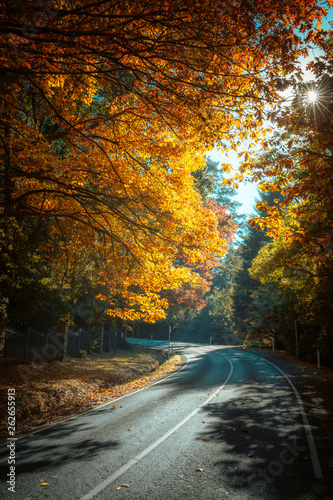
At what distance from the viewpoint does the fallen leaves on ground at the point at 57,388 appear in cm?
861

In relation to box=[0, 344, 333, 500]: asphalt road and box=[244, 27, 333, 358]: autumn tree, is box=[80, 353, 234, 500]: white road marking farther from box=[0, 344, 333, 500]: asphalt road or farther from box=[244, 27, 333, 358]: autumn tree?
box=[244, 27, 333, 358]: autumn tree

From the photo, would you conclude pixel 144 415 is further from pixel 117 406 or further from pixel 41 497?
pixel 41 497

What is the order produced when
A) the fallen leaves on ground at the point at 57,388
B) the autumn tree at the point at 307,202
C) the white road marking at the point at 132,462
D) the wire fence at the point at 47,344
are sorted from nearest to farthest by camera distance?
the white road marking at the point at 132,462 → the autumn tree at the point at 307,202 → the fallen leaves on ground at the point at 57,388 → the wire fence at the point at 47,344

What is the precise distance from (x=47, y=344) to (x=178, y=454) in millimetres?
11657

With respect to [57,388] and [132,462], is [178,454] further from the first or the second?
[57,388]

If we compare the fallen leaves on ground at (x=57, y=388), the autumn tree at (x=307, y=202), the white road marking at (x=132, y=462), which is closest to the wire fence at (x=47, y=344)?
the fallen leaves on ground at (x=57, y=388)

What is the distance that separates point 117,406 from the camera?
373 inches

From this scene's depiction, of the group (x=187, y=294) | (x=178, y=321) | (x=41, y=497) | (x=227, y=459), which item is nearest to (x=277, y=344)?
(x=187, y=294)

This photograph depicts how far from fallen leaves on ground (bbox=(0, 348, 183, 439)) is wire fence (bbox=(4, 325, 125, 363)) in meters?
0.64

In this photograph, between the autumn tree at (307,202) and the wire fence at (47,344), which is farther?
the wire fence at (47,344)

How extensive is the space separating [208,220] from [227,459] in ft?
20.7

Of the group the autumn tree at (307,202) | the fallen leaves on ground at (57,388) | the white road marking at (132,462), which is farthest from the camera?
the fallen leaves on ground at (57,388)

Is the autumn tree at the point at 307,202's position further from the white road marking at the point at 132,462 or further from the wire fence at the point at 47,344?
the wire fence at the point at 47,344

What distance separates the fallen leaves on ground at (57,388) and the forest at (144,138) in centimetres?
195
